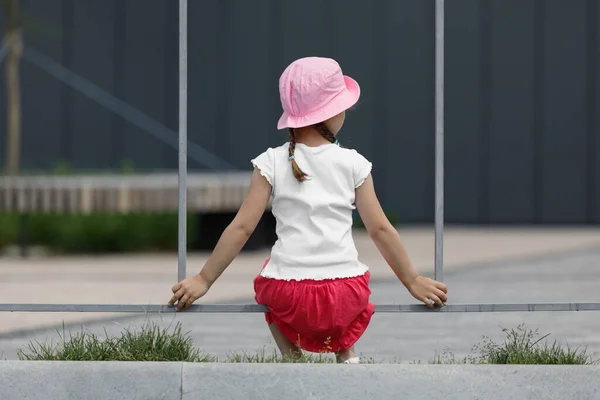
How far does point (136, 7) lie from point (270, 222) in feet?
18.5

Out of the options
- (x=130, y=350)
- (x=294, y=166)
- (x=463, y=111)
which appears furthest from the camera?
(x=463, y=111)

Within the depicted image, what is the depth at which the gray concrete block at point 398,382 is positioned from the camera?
14.5ft

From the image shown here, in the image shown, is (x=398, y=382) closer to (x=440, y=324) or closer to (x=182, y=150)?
(x=182, y=150)

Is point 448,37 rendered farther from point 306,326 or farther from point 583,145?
point 306,326

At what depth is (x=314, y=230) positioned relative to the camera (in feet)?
15.3

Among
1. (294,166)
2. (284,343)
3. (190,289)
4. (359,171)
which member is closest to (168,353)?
(190,289)

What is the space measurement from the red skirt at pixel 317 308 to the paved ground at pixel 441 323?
196 cm

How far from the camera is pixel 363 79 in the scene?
19531 mm

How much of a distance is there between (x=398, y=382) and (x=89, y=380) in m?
0.99

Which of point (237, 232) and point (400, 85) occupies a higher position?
point (400, 85)

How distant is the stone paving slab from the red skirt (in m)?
0.86

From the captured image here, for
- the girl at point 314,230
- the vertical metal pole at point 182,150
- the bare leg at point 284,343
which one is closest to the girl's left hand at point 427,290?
the girl at point 314,230

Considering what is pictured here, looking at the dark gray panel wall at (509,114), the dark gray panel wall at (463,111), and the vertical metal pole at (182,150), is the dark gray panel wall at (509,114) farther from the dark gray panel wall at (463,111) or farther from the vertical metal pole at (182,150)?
the vertical metal pole at (182,150)

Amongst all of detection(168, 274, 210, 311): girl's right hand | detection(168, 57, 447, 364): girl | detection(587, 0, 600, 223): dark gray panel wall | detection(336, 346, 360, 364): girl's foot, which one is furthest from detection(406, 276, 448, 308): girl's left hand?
detection(587, 0, 600, 223): dark gray panel wall
